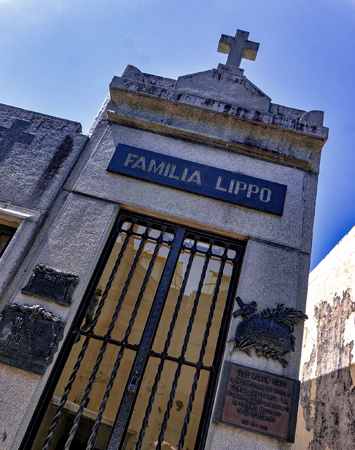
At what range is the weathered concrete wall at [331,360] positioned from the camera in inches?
217

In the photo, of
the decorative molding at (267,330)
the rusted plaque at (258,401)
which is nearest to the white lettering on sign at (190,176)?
the decorative molding at (267,330)

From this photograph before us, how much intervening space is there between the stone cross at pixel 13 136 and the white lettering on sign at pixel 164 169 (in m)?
1.42

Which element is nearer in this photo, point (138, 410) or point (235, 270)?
point (235, 270)

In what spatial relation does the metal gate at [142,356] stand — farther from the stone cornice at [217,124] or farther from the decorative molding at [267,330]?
the stone cornice at [217,124]

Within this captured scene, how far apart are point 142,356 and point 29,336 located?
3.67 ft

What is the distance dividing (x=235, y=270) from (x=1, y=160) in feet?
10.7

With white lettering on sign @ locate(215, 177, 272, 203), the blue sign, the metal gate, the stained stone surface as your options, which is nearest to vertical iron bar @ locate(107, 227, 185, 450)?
the metal gate

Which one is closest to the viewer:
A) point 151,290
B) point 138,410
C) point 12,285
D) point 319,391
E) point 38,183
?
point 12,285

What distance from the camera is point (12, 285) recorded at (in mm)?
3422

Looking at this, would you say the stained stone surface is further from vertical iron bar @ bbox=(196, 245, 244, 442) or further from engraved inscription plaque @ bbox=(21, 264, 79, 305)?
vertical iron bar @ bbox=(196, 245, 244, 442)

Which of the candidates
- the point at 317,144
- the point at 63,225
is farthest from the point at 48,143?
the point at 317,144

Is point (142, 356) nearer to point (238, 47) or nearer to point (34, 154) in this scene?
point (34, 154)

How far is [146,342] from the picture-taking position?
3.34 meters

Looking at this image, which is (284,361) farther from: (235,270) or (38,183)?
(38,183)
